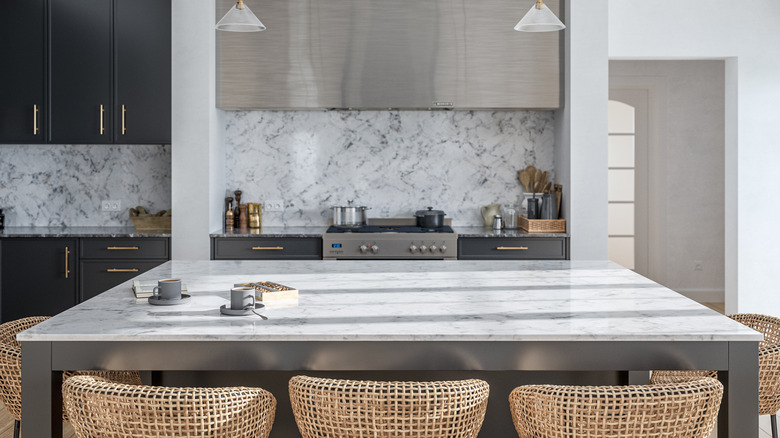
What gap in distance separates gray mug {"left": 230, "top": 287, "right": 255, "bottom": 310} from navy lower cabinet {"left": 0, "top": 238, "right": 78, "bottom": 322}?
306 cm

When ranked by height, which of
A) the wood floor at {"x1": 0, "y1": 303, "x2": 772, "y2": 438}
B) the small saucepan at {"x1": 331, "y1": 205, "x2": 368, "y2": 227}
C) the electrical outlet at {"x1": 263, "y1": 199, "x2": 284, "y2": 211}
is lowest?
the wood floor at {"x1": 0, "y1": 303, "x2": 772, "y2": 438}

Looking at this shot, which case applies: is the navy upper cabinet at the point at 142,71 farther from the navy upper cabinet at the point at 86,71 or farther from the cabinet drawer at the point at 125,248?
the cabinet drawer at the point at 125,248

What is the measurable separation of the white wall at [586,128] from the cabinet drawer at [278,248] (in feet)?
6.13

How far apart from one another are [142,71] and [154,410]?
362cm

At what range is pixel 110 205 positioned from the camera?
17.7 feet

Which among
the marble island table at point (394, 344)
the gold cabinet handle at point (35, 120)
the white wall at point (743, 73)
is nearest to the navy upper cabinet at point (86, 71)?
the gold cabinet handle at point (35, 120)

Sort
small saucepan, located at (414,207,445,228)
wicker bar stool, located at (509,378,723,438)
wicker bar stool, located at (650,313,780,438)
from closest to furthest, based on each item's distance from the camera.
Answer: wicker bar stool, located at (509,378,723,438)
wicker bar stool, located at (650,313,780,438)
small saucepan, located at (414,207,445,228)

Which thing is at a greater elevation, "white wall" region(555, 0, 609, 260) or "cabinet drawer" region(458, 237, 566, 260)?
"white wall" region(555, 0, 609, 260)

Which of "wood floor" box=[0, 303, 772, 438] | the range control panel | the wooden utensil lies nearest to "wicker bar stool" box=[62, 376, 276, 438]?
"wood floor" box=[0, 303, 772, 438]

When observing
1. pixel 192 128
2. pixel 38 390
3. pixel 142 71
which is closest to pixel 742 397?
pixel 38 390

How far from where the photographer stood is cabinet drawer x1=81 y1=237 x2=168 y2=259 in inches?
188

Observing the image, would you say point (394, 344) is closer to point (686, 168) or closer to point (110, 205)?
point (110, 205)

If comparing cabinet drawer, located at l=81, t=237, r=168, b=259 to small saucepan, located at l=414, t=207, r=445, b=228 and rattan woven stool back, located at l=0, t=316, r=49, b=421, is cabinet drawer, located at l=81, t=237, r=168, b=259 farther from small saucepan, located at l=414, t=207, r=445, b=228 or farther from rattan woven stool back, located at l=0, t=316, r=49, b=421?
rattan woven stool back, located at l=0, t=316, r=49, b=421

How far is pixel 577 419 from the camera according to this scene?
1779 mm
